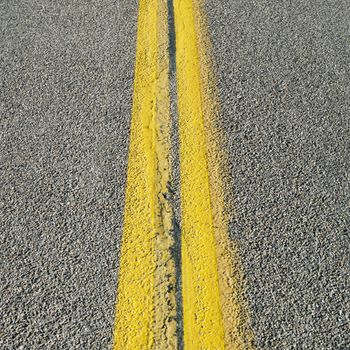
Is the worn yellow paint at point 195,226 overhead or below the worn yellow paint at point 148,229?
below

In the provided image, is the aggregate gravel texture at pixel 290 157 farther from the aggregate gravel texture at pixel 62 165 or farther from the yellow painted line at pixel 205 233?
the aggregate gravel texture at pixel 62 165

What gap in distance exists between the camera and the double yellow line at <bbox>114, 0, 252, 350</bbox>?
2.45 metres

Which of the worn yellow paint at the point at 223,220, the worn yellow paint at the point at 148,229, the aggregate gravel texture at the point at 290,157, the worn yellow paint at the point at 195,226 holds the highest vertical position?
the worn yellow paint at the point at 148,229

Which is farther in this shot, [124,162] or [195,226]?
[124,162]

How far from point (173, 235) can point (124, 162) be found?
1.94 feet

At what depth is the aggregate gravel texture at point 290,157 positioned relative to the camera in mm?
2559

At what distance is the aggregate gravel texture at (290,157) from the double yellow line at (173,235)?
0.09 metres

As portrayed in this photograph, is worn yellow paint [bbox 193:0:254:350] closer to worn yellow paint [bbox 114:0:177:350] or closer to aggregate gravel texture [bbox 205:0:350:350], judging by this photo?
aggregate gravel texture [bbox 205:0:350:350]

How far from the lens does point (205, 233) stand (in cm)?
285

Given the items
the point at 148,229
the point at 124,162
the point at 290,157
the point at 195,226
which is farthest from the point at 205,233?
the point at 290,157

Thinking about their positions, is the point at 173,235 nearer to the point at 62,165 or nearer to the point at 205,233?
the point at 205,233

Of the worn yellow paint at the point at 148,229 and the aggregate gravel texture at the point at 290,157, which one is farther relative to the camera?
the aggregate gravel texture at the point at 290,157

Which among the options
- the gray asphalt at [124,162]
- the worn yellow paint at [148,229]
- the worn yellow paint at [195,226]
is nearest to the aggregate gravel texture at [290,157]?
the gray asphalt at [124,162]

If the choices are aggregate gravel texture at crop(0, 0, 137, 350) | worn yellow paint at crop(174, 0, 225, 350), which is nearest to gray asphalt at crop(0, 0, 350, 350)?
aggregate gravel texture at crop(0, 0, 137, 350)
